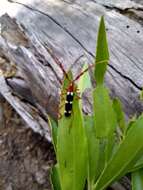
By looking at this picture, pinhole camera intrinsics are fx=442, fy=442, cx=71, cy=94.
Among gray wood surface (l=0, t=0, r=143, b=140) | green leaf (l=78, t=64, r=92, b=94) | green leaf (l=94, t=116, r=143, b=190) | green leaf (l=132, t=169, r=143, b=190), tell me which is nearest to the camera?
green leaf (l=94, t=116, r=143, b=190)

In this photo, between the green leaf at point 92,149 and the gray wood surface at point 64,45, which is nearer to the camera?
the green leaf at point 92,149

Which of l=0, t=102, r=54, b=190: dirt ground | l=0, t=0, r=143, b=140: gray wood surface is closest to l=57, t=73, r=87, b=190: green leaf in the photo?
l=0, t=0, r=143, b=140: gray wood surface

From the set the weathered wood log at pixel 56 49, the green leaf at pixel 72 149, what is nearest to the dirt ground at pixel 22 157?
the weathered wood log at pixel 56 49

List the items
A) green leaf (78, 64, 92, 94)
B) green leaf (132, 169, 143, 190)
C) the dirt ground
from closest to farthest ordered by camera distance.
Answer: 1. green leaf (132, 169, 143, 190)
2. green leaf (78, 64, 92, 94)
3. the dirt ground

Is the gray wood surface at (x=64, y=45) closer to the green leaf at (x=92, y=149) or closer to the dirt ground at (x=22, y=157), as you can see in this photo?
the dirt ground at (x=22, y=157)

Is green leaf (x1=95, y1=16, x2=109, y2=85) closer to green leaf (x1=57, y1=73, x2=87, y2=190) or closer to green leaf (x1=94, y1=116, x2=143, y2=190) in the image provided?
green leaf (x1=57, y1=73, x2=87, y2=190)

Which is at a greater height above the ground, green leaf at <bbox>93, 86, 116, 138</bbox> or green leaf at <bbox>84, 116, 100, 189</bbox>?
green leaf at <bbox>93, 86, 116, 138</bbox>

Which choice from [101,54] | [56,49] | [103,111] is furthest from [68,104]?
[56,49]
